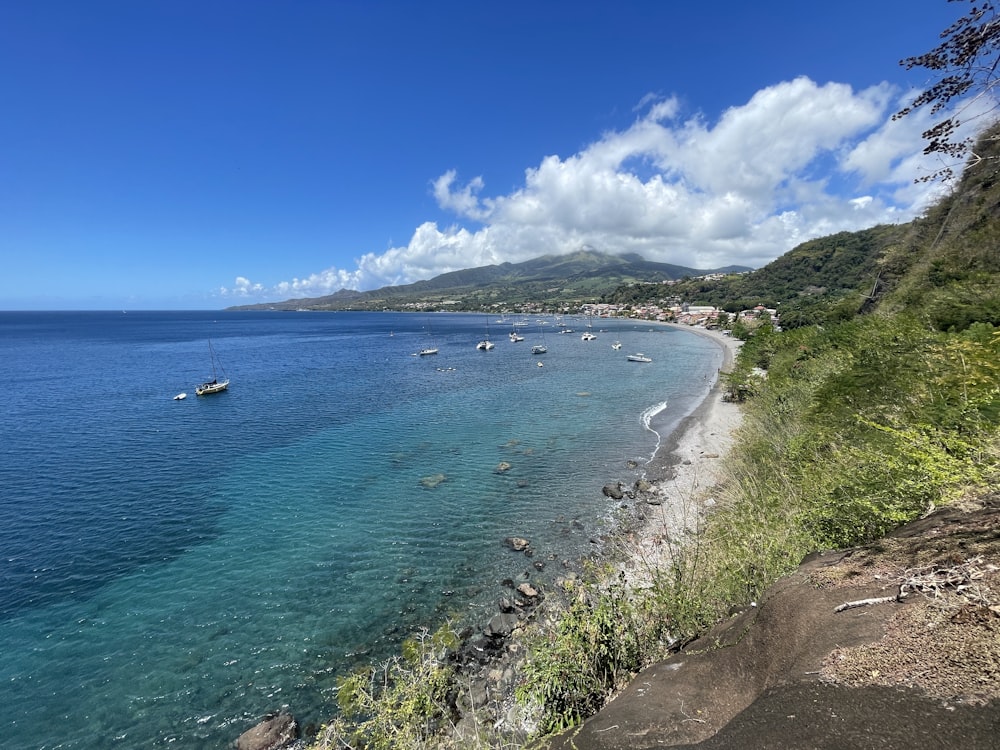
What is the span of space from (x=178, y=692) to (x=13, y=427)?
46.2m

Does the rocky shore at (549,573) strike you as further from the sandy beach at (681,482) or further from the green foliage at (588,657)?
the green foliage at (588,657)

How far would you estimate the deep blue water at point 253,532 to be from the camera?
14.0m

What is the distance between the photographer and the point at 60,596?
18.2 metres

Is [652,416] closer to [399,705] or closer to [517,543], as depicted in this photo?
[517,543]

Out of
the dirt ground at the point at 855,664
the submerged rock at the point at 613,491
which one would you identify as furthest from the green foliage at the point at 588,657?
the submerged rock at the point at 613,491

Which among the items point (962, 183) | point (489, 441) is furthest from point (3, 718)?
point (962, 183)

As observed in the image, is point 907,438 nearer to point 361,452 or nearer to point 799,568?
point 799,568

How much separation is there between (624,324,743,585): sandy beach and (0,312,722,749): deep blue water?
2.10m

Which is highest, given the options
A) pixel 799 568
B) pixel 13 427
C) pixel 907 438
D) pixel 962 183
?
pixel 962 183

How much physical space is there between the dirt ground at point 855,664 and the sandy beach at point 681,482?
5.10 metres

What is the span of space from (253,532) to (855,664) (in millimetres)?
25475

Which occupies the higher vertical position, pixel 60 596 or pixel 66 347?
pixel 66 347

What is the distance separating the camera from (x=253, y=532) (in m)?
23.0

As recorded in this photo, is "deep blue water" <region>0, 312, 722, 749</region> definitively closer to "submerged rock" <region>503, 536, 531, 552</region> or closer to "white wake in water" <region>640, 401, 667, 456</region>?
"white wake in water" <region>640, 401, 667, 456</region>
